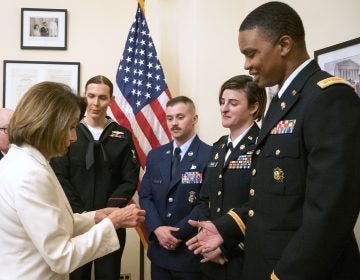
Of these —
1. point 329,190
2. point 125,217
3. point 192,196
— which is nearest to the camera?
point 329,190

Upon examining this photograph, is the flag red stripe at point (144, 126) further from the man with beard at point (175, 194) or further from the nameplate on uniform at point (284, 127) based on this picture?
the nameplate on uniform at point (284, 127)

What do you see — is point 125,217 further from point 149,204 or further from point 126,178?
point 126,178

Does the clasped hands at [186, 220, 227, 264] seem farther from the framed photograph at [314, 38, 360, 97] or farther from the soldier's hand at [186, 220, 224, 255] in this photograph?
the framed photograph at [314, 38, 360, 97]

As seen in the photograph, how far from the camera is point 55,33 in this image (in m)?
3.52

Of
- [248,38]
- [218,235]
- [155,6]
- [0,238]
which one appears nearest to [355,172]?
[248,38]

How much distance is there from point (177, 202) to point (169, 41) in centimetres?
184

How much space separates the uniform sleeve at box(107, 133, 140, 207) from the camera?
2.52 m

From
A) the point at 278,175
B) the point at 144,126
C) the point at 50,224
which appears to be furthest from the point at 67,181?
the point at 278,175

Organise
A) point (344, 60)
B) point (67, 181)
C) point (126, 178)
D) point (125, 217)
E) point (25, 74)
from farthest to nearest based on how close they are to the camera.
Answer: point (25, 74)
point (126, 178)
point (67, 181)
point (344, 60)
point (125, 217)

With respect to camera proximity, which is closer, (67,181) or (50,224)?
(50,224)

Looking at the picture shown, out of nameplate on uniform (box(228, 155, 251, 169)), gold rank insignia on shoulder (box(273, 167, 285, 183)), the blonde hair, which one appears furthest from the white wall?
gold rank insignia on shoulder (box(273, 167, 285, 183))

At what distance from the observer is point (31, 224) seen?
1230mm

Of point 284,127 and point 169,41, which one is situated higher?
point 169,41

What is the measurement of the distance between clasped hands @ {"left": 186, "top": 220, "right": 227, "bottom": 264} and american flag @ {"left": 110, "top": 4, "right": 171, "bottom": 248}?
4.77 feet
